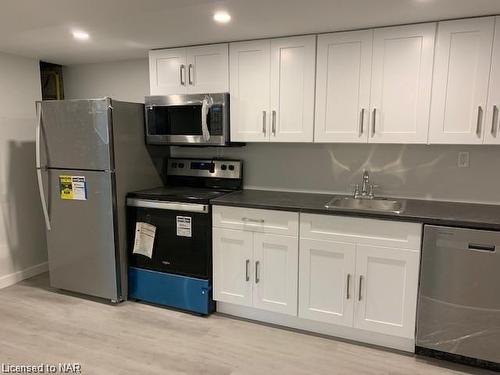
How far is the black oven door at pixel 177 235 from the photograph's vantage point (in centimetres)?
278

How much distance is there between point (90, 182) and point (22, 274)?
1.44 meters

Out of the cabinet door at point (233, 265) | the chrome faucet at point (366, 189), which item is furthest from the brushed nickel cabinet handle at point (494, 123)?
the cabinet door at point (233, 265)

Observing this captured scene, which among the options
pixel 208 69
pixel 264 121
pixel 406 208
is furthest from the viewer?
pixel 208 69

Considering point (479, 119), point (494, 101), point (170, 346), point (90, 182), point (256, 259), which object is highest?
point (494, 101)

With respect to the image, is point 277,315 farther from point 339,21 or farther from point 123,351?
point 339,21

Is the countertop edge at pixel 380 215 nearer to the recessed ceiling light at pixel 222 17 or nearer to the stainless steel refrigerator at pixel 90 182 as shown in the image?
the stainless steel refrigerator at pixel 90 182

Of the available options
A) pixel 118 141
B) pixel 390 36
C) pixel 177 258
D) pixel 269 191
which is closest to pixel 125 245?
pixel 177 258

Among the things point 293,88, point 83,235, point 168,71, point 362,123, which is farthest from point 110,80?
point 362,123

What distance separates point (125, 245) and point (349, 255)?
1.80 m

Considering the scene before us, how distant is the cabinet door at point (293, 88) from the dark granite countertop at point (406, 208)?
18.4 inches

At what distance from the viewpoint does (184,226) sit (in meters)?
2.82

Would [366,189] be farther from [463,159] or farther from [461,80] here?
[461,80]

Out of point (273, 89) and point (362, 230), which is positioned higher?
point (273, 89)

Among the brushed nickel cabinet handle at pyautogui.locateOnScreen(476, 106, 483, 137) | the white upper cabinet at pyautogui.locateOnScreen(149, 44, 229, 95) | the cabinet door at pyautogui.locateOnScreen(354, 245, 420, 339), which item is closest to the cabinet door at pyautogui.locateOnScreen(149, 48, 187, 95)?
the white upper cabinet at pyautogui.locateOnScreen(149, 44, 229, 95)
